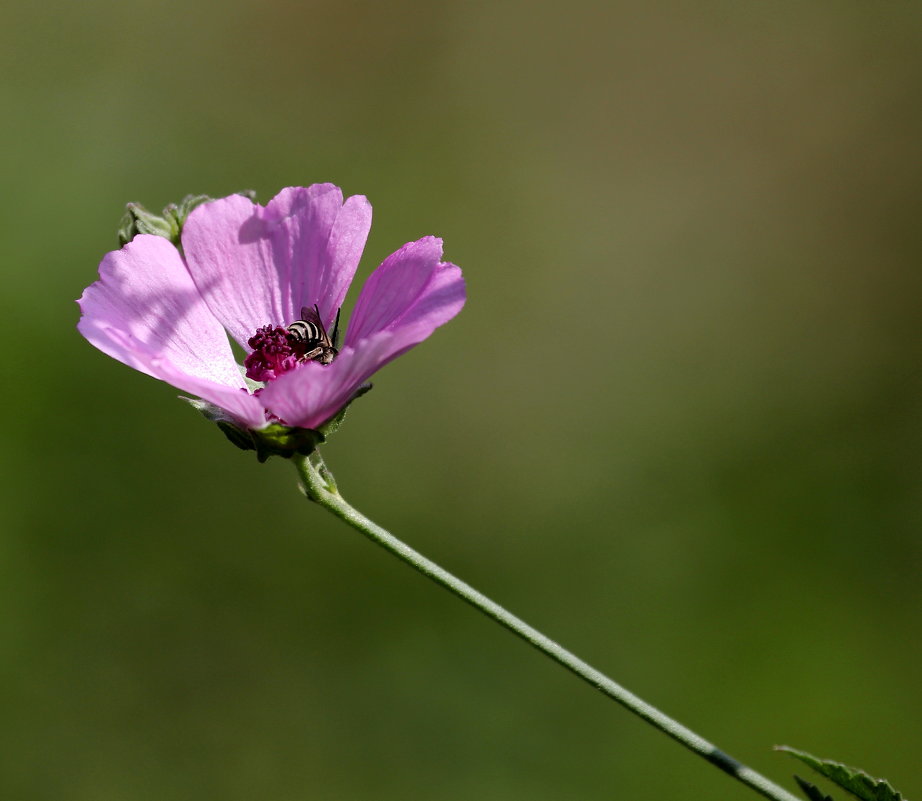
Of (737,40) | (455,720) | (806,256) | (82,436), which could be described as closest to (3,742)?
(82,436)

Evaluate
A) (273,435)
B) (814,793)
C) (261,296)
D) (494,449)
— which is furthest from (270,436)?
(494,449)

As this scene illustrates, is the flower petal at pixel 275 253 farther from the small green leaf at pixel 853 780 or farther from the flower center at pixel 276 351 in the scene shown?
the small green leaf at pixel 853 780

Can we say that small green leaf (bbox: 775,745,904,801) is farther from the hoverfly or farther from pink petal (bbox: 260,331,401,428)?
the hoverfly

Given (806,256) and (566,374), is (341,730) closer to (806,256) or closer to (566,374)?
(566,374)

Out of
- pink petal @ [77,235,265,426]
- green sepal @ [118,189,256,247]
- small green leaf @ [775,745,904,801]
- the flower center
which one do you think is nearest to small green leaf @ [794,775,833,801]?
small green leaf @ [775,745,904,801]

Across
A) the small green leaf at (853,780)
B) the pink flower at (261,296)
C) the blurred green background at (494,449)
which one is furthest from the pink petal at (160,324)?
the blurred green background at (494,449)
